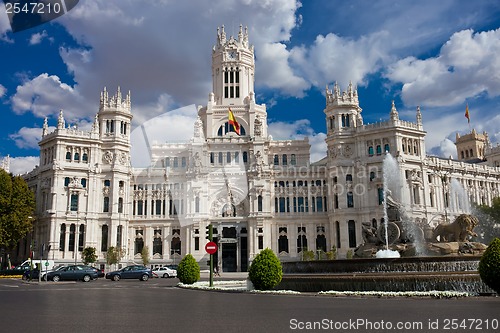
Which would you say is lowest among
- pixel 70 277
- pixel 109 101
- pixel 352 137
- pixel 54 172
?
pixel 70 277

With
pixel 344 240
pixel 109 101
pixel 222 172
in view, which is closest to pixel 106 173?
pixel 109 101

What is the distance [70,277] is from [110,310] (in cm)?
3432

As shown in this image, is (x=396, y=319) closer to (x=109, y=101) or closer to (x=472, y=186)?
(x=109, y=101)

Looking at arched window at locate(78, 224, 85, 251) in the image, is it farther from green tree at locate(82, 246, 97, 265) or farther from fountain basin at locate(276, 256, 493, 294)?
fountain basin at locate(276, 256, 493, 294)

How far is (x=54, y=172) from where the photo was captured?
7669 centimetres

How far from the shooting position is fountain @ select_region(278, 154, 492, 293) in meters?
22.3

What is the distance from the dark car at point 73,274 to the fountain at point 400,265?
25539 mm

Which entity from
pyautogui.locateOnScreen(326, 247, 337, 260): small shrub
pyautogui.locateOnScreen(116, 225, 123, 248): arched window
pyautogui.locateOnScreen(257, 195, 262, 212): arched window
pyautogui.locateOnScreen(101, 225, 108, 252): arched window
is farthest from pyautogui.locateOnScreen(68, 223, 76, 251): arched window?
pyautogui.locateOnScreen(326, 247, 337, 260): small shrub

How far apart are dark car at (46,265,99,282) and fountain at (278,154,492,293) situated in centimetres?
2554

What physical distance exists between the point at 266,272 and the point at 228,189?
2248 inches

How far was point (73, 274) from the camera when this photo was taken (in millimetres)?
48656

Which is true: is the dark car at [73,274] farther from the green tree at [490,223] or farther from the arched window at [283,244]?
the green tree at [490,223]

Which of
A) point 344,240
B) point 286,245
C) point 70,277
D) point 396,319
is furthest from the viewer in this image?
point 286,245

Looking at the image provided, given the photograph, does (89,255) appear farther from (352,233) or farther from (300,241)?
(352,233)
